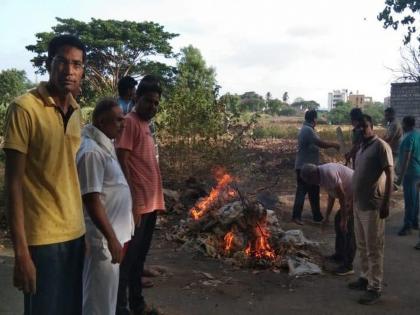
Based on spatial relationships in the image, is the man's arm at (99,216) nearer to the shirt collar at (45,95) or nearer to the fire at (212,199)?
the shirt collar at (45,95)

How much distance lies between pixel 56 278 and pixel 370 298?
3539 mm

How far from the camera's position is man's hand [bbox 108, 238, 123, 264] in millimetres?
2814

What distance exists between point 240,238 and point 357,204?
2.05m

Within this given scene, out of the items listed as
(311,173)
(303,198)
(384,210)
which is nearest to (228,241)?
(311,173)

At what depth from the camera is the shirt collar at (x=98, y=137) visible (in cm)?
300

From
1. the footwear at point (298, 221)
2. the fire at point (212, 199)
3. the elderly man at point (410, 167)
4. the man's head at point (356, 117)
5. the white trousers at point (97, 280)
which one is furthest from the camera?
the footwear at point (298, 221)

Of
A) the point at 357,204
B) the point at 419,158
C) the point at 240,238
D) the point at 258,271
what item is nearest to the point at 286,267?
the point at 258,271

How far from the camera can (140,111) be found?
413cm

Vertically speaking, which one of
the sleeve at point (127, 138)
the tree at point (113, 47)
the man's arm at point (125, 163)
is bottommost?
the man's arm at point (125, 163)

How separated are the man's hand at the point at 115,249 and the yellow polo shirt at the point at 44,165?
333 millimetres

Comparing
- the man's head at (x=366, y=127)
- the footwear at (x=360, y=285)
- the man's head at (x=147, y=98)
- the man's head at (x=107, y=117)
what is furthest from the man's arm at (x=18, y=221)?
the footwear at (x=360, y=285)

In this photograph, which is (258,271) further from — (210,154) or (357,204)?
(210,154)

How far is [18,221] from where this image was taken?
220 cm

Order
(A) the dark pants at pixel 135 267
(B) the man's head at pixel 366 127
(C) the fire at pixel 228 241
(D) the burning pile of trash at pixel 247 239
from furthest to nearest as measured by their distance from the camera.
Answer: (C) the fire at pixel 228 241 < (D) the burning pile of trash at pixel 247 239 < (B) the man's head at pixel 366 127 < (A) the dark pants at pixel 135 267
